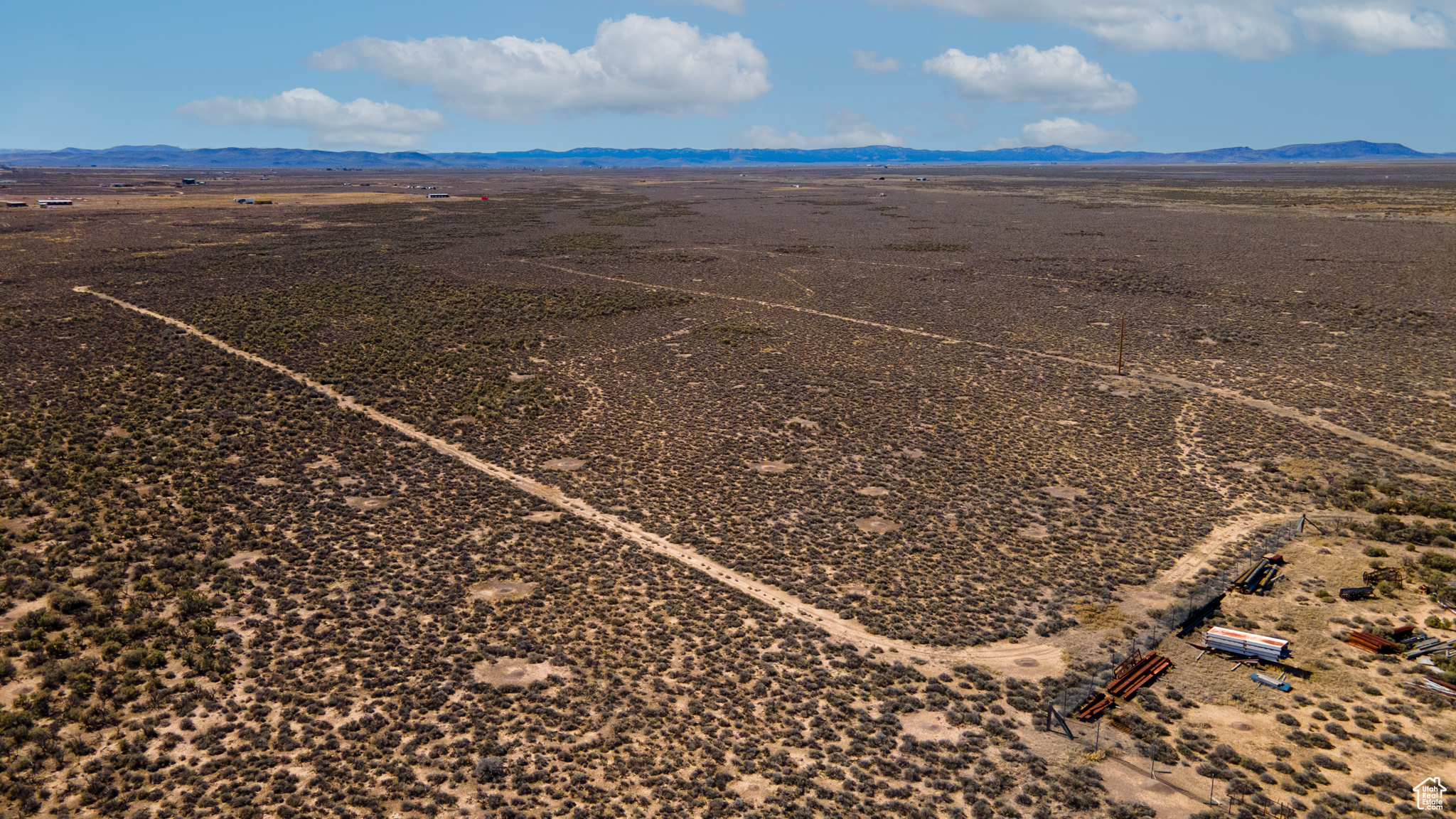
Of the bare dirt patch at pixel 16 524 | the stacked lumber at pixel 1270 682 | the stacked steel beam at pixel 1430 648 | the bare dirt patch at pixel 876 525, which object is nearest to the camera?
the stacked lumber at pixel 1270 682

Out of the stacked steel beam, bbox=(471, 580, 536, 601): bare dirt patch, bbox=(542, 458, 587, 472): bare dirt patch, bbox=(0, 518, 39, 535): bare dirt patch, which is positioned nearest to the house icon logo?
the stacked steel beam

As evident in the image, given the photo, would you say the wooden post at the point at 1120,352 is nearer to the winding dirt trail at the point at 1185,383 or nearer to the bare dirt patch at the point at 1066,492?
the winding dirt trail at the point at 1185,383

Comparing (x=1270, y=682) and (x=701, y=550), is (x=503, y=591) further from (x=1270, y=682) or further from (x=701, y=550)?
(x=1270, y=682)

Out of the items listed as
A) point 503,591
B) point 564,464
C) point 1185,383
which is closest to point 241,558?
point 503,591

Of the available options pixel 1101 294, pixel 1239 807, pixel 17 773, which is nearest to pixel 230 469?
pixel 17 773

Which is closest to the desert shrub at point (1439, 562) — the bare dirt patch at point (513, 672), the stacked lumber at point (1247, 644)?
the stacked lumber at point (1247, 644)

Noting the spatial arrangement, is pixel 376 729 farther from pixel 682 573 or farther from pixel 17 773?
pixel 682 573

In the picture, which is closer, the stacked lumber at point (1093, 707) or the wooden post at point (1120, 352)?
the stacked lumber at point (1093, 707)
